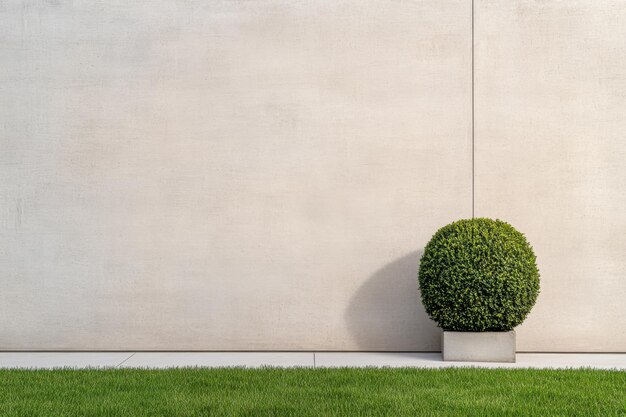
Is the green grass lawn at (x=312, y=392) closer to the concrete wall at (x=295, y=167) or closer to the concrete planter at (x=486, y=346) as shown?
the concrete planter at (x=486, y=346)

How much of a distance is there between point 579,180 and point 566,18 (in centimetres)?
196

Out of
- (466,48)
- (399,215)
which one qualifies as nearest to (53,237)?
(399,215)

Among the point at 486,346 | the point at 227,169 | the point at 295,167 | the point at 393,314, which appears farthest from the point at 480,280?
the point at 227,169

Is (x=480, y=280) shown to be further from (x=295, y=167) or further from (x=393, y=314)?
(x=295, y=167)

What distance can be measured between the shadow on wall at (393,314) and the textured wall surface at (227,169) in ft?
0.08

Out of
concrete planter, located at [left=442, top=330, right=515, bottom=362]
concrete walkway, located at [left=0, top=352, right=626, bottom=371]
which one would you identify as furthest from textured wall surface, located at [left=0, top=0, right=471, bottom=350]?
concrete planter, located at [left=442, top=330, right=515, bottom=362]

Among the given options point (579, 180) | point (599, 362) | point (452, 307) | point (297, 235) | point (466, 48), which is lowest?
point (599, 362)

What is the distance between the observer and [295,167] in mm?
8430

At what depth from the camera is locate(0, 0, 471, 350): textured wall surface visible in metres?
8.35

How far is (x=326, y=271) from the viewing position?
8.38 meters

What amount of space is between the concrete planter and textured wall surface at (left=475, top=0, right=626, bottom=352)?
1.07 m

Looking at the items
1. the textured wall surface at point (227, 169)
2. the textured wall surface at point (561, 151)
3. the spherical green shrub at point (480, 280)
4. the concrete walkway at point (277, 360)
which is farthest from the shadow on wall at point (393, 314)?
the textured wall surface at point (561, 151)

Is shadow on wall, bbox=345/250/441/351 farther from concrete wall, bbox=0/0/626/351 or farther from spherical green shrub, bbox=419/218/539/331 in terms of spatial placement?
spherical green shrub, bbox=419/218/539/331

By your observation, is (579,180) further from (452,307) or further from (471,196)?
(452,307)
